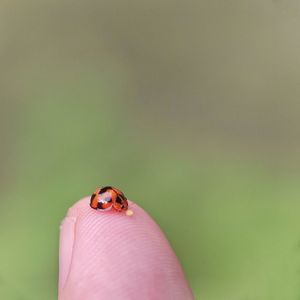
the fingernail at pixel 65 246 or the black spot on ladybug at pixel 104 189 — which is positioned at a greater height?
the black spot on ladybug at pixel 104 189

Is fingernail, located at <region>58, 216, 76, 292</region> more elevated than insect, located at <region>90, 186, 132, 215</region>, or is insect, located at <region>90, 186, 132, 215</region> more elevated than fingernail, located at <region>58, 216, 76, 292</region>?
insect, located at <region>90, 186, 132, 215</region>

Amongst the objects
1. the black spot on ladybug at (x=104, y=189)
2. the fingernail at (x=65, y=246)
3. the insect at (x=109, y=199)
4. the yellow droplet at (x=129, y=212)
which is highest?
the black spot on ladybug at (x=104, y=189)

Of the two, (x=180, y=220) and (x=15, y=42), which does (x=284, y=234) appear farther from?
(x=15, y=42)

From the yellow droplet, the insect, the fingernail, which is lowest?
the fingernail

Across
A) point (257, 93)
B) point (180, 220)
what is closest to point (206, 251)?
point (180, 220)
